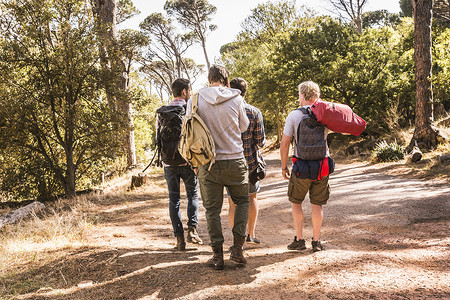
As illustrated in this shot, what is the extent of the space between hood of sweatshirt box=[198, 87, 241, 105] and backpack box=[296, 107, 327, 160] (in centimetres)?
78

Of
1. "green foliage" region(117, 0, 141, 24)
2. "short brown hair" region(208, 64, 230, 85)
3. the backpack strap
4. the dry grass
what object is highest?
"green foliage" region(117, 0, 141, 24)

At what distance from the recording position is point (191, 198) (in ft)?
14.0

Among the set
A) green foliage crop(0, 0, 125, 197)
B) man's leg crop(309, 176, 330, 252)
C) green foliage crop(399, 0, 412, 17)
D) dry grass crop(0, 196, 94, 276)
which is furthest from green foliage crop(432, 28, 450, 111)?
green foliage crop(399, 0, 412, 17)

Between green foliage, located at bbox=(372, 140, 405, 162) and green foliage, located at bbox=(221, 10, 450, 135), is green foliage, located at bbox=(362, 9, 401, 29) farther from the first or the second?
green foliage, located at bbox=(372, 140, 405, 162)

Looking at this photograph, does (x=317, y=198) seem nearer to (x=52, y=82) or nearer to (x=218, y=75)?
(x=218, y=75)

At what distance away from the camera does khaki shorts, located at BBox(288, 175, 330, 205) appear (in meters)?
3.65

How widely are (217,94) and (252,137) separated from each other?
2.54ft

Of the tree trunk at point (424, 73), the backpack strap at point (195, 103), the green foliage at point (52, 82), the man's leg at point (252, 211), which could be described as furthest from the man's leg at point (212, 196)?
the tree trunk at point (424, 73)

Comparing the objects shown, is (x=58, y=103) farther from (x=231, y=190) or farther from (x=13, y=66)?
(x=231, y=190)

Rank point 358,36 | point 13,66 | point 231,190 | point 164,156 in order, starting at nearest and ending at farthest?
1. point 231,190
2. point 164,156
3. point 13,66
4. point 358,36

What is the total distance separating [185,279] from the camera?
3156 millimetres

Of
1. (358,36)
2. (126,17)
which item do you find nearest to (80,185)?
(126,17)

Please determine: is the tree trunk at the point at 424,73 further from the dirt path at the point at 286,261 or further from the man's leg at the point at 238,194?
the man's leg at the point at 238,194

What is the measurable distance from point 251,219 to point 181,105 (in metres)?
1.59
